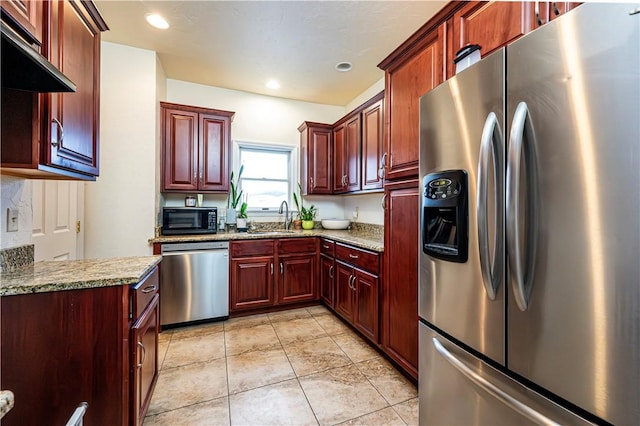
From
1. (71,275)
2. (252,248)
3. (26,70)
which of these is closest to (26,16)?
(26,70)

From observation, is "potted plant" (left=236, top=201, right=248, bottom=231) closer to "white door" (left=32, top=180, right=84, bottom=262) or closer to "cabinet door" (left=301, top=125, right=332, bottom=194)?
"cabinet door" (left=301, top=125, right=332, bottom=194)

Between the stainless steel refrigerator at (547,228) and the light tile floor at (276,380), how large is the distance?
0.72m

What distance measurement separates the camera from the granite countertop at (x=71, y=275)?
1.15 metres

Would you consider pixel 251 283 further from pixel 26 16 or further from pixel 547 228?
pixel 547 228

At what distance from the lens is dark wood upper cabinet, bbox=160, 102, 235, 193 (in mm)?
3049

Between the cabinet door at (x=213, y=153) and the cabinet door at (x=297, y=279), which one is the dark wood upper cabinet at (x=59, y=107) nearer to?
the cabinet door at (x=213, y=153)

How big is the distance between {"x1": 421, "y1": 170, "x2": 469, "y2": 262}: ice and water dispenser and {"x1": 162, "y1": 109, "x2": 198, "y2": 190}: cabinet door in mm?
2696

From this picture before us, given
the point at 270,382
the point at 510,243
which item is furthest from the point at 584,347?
the point at 270,382

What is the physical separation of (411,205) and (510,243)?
3.15 feet

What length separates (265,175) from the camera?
3.99 m

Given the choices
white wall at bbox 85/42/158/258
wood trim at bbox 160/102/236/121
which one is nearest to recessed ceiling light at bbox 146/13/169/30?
white wall at bbox 85/42/158/258

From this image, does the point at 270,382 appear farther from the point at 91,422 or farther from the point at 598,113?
the point at 598,113

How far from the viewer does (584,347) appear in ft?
2.44

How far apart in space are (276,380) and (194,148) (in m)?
2.54
